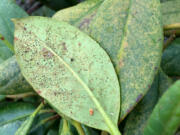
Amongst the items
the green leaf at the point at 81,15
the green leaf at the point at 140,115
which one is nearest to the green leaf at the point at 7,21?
the green leaf at the point at 81,15

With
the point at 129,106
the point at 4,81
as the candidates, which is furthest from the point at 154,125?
the point at 4,81

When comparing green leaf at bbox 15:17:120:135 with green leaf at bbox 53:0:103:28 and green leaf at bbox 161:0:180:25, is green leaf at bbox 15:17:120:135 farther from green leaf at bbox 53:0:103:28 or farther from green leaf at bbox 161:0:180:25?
green leaf at bbox 161:0:180:25

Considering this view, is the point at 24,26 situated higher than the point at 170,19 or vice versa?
the point at 24,26

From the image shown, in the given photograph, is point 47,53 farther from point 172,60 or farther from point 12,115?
point 172,60

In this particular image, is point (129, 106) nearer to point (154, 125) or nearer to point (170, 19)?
point (154, 125)

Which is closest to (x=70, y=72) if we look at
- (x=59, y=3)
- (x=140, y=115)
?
(x=140, y=115)

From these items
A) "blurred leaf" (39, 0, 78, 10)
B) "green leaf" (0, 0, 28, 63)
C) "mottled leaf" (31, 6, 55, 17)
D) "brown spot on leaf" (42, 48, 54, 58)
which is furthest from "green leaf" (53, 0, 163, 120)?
"mottled leaf" (31, 6, 55, 17)
